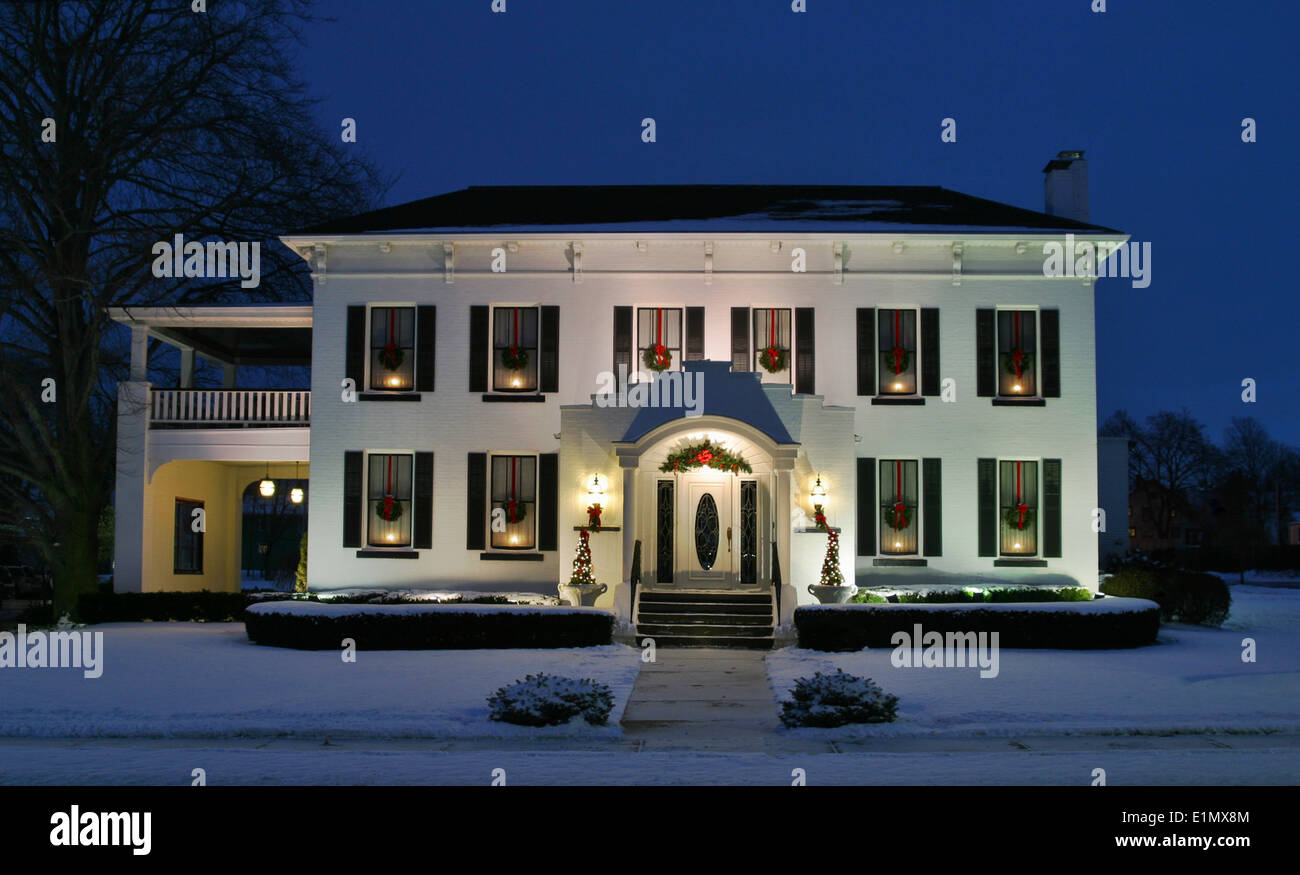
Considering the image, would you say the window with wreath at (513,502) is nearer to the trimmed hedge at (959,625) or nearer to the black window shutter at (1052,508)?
the trimmed hedge at (959,625)

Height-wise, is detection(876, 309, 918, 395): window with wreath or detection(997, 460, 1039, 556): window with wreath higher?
detection(876, 309, 918, 395): window with wreath

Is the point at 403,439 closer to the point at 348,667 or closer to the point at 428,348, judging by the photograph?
the point at 428,348

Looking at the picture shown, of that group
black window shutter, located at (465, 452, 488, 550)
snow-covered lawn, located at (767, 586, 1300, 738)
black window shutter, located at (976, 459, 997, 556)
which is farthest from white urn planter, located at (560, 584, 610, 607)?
black window shutter, located at (976, 459, 997, 556)

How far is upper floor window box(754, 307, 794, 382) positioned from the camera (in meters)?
20.6

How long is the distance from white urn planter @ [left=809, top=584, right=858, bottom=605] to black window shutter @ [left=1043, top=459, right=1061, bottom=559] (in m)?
4.21

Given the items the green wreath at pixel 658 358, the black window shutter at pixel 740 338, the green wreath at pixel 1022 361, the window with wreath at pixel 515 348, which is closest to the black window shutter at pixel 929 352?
the green wreath at pixel 1022 361

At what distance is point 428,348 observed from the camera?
68.9ft

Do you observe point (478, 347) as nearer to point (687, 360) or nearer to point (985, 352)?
point (687, 360)

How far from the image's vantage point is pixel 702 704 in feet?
43.1

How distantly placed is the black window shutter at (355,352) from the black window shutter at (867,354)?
30.8 feet

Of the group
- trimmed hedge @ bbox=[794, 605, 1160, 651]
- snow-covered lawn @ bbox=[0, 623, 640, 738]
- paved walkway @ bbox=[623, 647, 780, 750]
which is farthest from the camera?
trimmed hedge @ bbox=[794, 605, 1160, 651]

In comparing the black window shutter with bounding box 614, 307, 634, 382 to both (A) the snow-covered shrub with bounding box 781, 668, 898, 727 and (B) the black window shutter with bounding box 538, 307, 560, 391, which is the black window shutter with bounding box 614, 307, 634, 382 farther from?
(A) the snow-covered shrub with bounding box 781, 668, 898, 727

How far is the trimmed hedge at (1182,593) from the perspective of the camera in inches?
814
